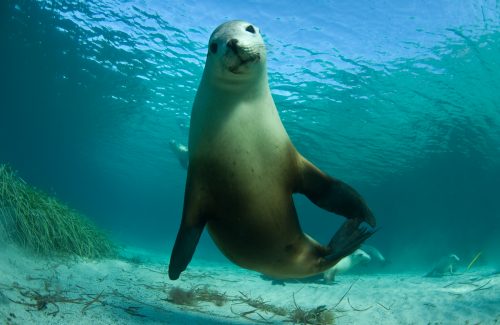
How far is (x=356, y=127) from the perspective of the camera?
19875 millimetres

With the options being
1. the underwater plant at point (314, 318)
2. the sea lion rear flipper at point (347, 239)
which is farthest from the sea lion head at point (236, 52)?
the underwater plant at point (314, 318)

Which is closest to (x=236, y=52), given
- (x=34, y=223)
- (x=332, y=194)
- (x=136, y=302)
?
(x=332, y=194)

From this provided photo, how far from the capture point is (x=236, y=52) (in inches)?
81.8

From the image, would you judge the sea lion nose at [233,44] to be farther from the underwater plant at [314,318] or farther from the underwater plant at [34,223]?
the underwater plant at [34,223]

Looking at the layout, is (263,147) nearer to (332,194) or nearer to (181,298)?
(332,194)

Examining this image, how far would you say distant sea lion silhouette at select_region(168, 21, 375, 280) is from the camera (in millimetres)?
2316

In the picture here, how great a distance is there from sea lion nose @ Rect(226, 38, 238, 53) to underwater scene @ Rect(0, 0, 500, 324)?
0.02m

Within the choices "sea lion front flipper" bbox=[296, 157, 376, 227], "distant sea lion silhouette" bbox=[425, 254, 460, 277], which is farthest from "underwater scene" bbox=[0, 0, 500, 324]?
"distant sea lion silhouette" bbox=[425, 254, 460, 277]

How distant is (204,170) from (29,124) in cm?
4251

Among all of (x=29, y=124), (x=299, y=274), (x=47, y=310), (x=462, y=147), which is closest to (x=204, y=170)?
(x=299, y=274)

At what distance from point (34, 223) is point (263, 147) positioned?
16.6ft

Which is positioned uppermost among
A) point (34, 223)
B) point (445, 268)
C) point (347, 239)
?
point (445, 268)

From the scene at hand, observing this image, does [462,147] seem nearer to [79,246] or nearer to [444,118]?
[444,118]

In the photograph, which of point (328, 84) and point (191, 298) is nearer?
point (191, 298)
